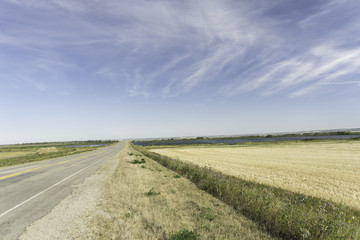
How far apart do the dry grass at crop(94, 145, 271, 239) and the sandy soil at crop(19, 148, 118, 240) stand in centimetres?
45

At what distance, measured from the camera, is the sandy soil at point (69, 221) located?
5.93 m

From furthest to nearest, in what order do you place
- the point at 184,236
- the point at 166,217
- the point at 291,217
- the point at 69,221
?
the point at 166,217, the point at 69,221, the point at 291,217, the point at 184,236

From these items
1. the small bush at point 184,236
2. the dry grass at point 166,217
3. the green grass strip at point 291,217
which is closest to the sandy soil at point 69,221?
the dry grass at point 166,217

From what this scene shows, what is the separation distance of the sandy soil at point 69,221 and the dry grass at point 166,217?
17.9 inches

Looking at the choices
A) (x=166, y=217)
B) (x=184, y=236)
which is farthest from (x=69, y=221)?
(x=184, y=236)

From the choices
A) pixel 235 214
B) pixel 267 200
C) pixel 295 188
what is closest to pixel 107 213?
pixel 235 214

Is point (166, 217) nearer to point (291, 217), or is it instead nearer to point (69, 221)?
point (69, 221)

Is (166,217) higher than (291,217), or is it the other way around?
(291,217)

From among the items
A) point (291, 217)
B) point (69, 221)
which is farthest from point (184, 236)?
point (69, 221)

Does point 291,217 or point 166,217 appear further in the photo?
point 166,217

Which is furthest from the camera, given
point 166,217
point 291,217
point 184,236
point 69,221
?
point 166,217

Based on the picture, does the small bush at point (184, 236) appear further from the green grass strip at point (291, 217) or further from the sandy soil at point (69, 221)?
the green grass strip at point (291, 217)

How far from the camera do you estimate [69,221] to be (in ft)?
22.8

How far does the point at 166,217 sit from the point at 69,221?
3790 mm
